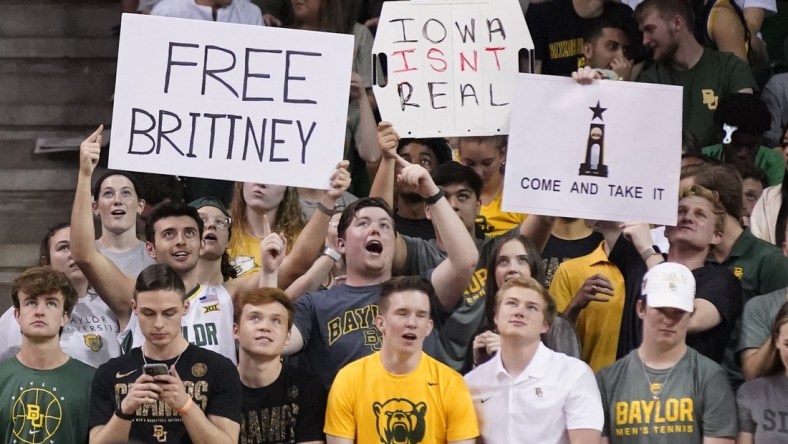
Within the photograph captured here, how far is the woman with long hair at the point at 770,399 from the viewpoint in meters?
7.34

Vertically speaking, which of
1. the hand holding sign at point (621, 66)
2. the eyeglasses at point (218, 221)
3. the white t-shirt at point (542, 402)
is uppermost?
the hand holding sign at point (621, 66)

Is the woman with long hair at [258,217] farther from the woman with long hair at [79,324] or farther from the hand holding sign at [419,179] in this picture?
the hand holding sign at [419,179]

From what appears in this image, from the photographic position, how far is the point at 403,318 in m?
7.46

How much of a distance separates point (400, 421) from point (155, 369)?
104 cm

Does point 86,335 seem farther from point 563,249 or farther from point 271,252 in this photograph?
point 563,249

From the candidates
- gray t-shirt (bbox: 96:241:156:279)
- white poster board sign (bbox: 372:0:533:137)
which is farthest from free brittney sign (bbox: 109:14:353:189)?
gray t-shirt (bbox: 96:241:156:279)

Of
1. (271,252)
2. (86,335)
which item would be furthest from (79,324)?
(271,252)

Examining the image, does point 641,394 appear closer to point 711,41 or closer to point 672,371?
point 672,371

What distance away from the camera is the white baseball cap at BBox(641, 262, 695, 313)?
7.46 metres

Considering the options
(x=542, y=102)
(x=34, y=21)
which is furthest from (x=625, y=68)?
(x=34, y=21)

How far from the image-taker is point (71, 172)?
1080cm

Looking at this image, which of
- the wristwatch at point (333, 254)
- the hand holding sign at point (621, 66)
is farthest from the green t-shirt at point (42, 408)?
the hand holding sign at point (621, 66)

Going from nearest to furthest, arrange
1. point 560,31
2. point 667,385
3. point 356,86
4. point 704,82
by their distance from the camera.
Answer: point 667,385, point 356,86, point 704,82, point 560,31

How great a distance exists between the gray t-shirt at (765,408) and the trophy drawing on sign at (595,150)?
4.26 ft
